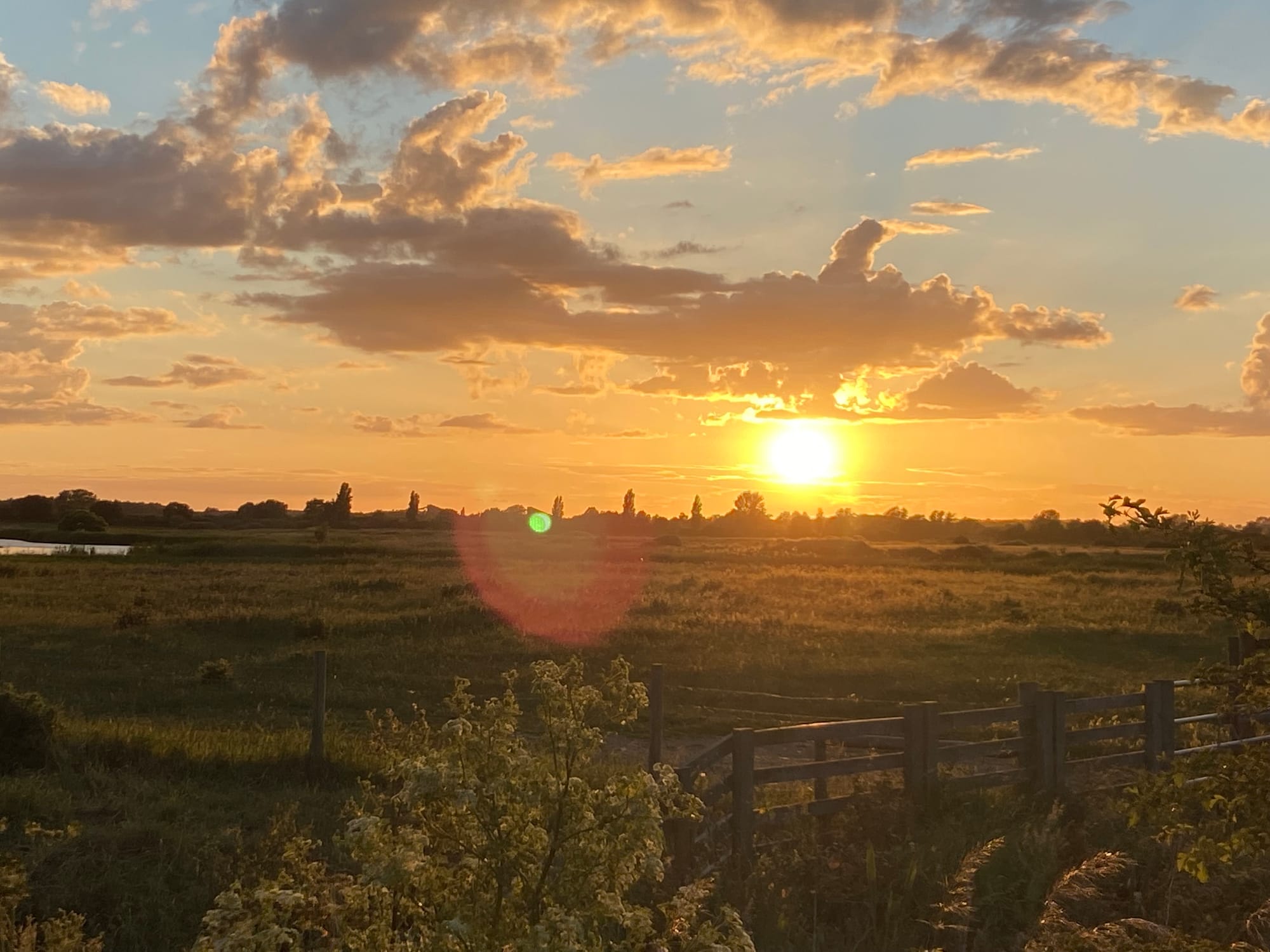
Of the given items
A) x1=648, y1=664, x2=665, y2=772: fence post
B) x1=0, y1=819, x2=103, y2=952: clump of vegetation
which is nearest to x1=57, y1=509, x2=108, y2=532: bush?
x1=648, y1=664, x2=665, y2=772: fence post

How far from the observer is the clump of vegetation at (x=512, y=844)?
3.94m

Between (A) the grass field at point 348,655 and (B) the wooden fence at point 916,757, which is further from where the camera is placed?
(A) the grass field at point 348,655

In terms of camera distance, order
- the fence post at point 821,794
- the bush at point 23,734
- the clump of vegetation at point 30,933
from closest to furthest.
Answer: the clump of vegetation at point 30,933 < the fence post at point 821,794 < the bush at point 23,734

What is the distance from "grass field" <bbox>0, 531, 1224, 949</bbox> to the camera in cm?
1098

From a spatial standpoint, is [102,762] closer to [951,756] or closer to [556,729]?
[951,756]

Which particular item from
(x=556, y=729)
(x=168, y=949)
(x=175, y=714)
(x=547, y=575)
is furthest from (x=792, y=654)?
(x=547, y=575)

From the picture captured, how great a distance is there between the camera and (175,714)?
2053 cm

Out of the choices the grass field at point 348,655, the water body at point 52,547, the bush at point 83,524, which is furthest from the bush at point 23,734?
the bush at point 83,524

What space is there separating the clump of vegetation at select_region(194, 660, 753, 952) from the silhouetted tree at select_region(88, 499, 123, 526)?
516ft

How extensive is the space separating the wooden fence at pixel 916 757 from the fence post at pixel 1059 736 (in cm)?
1

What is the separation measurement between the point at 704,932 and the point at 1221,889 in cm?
748

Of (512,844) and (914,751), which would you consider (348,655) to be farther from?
(512,844)

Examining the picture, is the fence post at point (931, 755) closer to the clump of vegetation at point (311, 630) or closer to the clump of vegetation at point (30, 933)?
the clump of vegetation at point (30, 933)

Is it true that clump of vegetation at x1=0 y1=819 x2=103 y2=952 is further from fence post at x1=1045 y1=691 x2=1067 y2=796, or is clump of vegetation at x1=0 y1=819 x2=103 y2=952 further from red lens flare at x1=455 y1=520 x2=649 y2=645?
red lens flare at x1=455 y1=520 x2=649 y2=645
